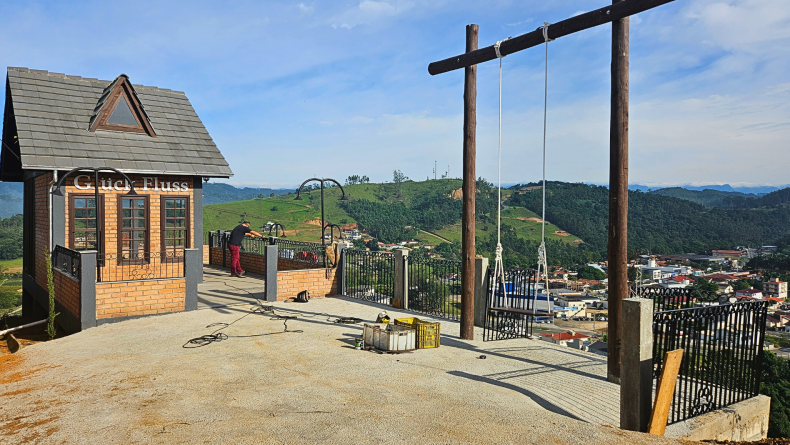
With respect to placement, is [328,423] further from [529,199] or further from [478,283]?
[529,199]

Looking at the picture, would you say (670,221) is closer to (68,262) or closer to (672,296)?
(672,296)

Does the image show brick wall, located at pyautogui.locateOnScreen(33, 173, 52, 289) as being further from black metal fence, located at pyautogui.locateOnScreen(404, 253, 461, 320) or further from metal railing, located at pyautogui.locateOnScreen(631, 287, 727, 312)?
metal railing, located at pyautogui.locateOnScreen(631, 287, 727, 312)

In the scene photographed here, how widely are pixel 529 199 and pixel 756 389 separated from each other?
283 feet

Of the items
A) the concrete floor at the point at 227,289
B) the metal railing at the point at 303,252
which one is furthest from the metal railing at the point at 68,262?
the metal railing at the point at 303,252

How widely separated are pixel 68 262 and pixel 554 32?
39.0 feet

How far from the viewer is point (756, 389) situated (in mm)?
7484

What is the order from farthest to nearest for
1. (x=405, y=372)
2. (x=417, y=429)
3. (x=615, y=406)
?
(x=405, y=372), (x=615, y=406), (x=417, y=429)

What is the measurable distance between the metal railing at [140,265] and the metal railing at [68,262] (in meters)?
1.21

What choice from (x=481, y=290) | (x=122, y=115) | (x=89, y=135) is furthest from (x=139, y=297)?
(x=481, y=290)

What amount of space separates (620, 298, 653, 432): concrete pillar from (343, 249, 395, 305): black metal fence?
28.3 feet

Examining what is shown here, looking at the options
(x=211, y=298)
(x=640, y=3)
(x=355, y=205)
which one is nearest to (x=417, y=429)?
(x=640, y=3)

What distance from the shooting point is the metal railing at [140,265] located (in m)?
15.0

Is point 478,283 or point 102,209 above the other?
point 102,209

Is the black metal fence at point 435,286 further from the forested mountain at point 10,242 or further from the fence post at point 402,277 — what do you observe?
the forested mountain at point 10,242
